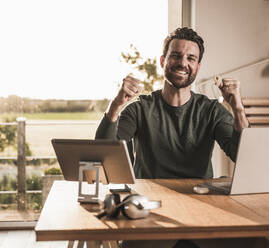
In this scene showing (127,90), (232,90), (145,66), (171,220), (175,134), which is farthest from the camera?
(145,66)

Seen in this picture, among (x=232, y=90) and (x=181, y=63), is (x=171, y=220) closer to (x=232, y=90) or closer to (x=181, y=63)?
(x=232, y=90)

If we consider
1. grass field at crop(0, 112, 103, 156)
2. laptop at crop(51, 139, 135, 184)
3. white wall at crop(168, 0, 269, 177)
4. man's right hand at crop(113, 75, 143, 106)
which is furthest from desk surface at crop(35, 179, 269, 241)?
grass field at crop(0, 112, 103, 156)

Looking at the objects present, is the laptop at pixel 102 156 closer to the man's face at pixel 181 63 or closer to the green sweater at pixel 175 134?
the green sweater at pixel 175 134

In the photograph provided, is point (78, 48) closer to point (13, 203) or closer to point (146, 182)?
point (13, 203)

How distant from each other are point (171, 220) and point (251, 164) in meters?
0.44

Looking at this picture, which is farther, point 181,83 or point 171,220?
point 181,83

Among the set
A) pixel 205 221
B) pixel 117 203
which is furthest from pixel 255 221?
pixel 117 203

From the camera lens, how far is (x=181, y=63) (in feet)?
7.51

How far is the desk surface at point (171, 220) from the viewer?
4.21 feet

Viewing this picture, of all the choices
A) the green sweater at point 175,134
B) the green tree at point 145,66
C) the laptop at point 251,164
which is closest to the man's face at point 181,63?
the green sweater at point 175,134

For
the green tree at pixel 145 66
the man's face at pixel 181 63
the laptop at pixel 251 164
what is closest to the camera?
the laptop at pixel 251 164

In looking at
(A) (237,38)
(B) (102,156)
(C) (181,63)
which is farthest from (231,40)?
(B) (102,156)

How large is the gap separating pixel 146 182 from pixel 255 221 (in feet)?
2.26

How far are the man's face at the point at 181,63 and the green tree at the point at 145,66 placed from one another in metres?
1.21
